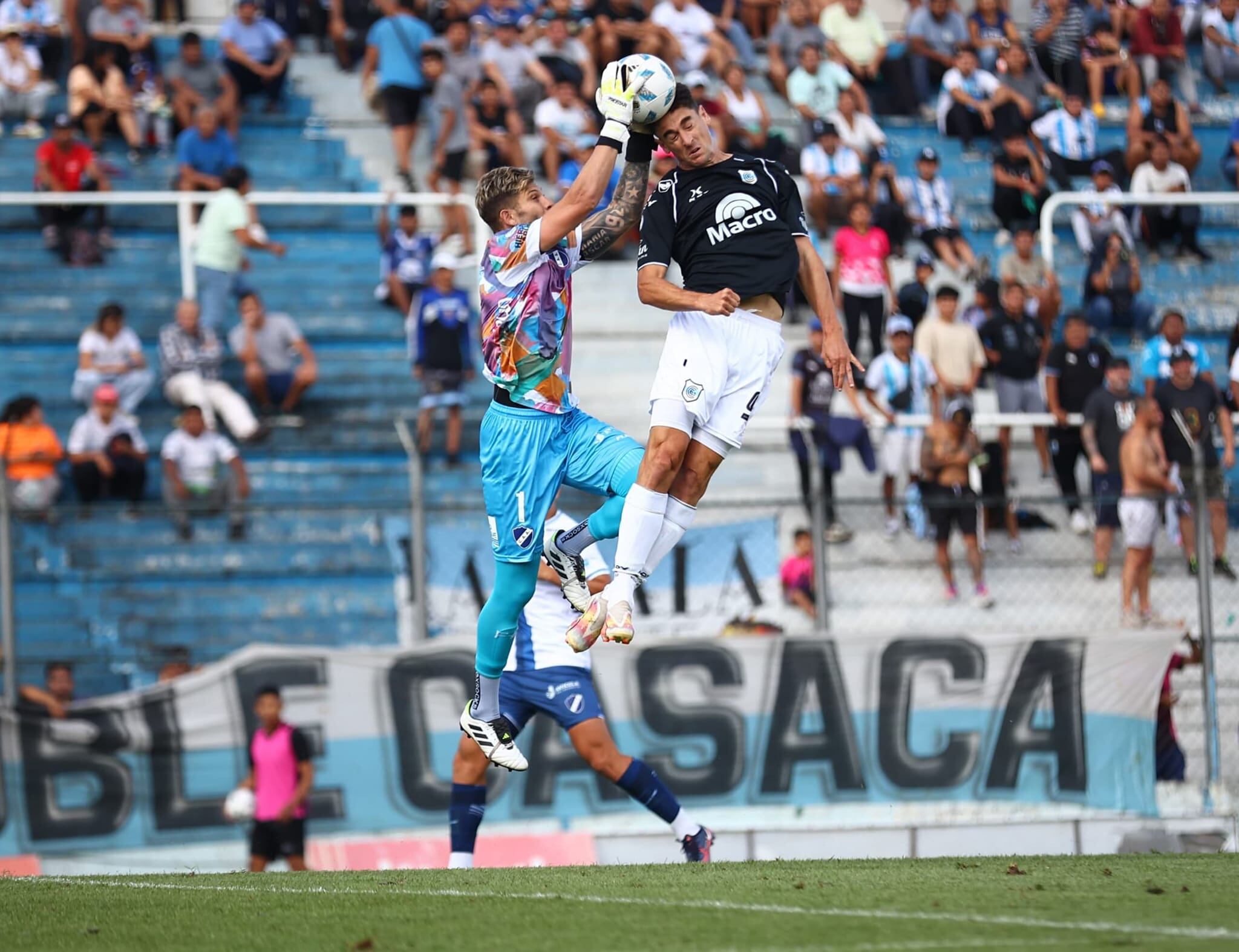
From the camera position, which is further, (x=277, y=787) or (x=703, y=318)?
(x=277, y=787)

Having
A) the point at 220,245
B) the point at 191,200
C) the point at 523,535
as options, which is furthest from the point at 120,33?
the point at 523,535

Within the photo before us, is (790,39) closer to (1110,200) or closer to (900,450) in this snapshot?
(1110,200)

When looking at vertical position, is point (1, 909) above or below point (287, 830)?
above

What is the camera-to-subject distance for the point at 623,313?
18562 mm

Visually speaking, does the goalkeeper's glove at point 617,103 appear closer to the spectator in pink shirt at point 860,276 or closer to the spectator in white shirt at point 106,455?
the spectator in white shirt at point 106,455

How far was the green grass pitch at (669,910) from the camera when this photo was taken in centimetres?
621

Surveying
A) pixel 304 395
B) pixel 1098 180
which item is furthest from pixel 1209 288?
pixel 304 395

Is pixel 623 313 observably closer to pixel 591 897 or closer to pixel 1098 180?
pixel 1098 180

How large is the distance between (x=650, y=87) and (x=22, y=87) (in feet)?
42.0

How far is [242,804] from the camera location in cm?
1334

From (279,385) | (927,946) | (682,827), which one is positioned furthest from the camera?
(279,385)

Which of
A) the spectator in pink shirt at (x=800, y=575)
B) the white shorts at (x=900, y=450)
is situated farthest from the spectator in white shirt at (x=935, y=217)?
the spectator in pink shirt at (x=800, y=575)

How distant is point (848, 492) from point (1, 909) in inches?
408

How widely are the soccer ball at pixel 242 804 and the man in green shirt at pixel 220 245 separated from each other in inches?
197
